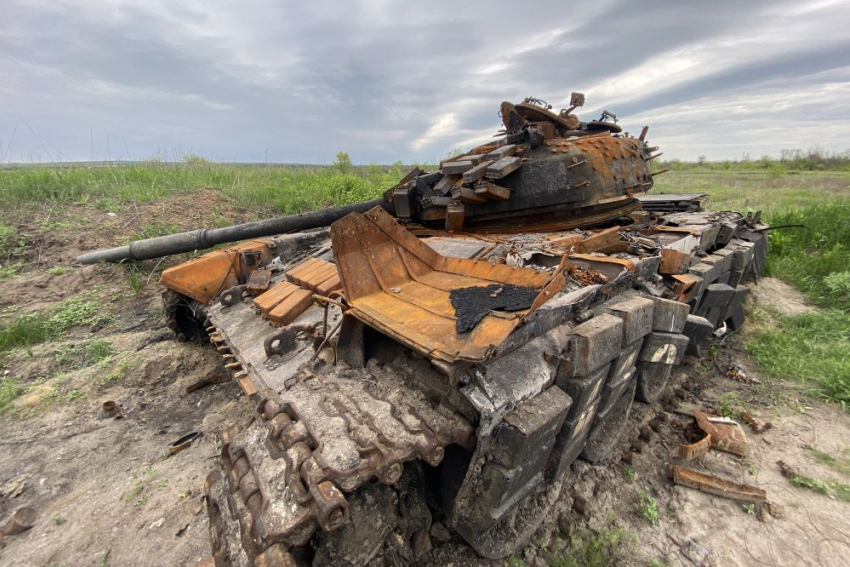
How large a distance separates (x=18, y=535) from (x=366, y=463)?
295cm

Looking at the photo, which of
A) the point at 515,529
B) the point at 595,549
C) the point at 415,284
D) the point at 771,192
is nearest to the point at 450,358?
the point at 415,284

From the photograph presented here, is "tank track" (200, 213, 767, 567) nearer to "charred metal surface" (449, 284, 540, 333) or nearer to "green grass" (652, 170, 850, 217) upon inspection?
"charred metal surface" (449, 284, 540, 333)

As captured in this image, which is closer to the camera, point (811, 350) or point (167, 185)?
point (811, 350)

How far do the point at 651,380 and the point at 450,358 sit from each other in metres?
2.71

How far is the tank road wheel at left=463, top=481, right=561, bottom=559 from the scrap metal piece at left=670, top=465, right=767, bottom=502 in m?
1.08

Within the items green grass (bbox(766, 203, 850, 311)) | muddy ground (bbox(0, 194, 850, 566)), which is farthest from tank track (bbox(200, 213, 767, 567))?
green grass (bbox(766, 203, 850, 311))

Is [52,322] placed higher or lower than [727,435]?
higher

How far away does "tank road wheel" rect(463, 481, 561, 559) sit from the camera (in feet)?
7.52

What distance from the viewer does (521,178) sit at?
4.17m

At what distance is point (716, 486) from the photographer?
2.97m

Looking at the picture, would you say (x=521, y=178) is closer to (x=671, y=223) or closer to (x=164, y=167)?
(x=671, y=223)

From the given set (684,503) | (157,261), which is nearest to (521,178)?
(684,503)

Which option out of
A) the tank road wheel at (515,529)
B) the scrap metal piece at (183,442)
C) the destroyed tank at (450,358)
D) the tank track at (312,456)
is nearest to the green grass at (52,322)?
Answer: the destroyed tank at (450,358)

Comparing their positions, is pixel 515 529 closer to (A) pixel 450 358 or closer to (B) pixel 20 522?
(A) pixel 450 358
